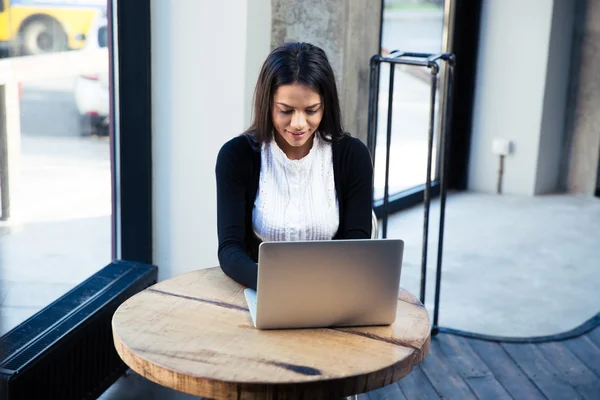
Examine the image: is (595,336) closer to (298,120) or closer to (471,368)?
(471,368)

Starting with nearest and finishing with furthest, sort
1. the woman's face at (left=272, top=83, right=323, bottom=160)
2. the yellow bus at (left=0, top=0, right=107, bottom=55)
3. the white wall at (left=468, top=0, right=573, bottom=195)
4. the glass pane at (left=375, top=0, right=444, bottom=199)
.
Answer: the woman's face at (left=272, top=83, right=323, bottom=160) < the yellow bus at (left=0, top=0, right=107, bottom=55) < the glass pane at (left=375, top=0, right=444, bottom=199) < the white wall at (left=468, top=0, right=573, bottom=195)

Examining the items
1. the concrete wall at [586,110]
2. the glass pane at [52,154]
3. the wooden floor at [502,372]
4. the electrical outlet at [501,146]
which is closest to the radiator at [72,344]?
the glass pane at [52,154]

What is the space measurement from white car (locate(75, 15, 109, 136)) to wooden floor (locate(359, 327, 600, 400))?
127cm

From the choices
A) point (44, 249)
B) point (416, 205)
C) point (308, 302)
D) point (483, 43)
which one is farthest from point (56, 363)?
point (483, 43)

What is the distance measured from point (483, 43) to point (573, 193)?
1.25m

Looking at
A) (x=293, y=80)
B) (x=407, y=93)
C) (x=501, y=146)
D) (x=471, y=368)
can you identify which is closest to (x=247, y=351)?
(x=293, y=80)

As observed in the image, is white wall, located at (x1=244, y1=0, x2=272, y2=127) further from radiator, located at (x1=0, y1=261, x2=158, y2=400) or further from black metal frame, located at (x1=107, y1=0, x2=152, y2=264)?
radiator, located at (x1=0, y1=261, x2=158, y2=400)

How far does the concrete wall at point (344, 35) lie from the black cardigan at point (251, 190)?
0.91 meters

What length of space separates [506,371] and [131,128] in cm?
156

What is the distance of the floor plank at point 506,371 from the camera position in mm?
2611

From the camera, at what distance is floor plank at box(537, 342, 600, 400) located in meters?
2.64

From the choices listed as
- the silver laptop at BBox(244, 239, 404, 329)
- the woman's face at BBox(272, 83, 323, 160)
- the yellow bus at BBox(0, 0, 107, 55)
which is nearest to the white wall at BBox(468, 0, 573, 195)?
the yellow bus at BBox(0, 0, 107, 55)

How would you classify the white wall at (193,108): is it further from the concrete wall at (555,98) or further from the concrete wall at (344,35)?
the concrete wall at (555,98)

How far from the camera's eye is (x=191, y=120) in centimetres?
268
